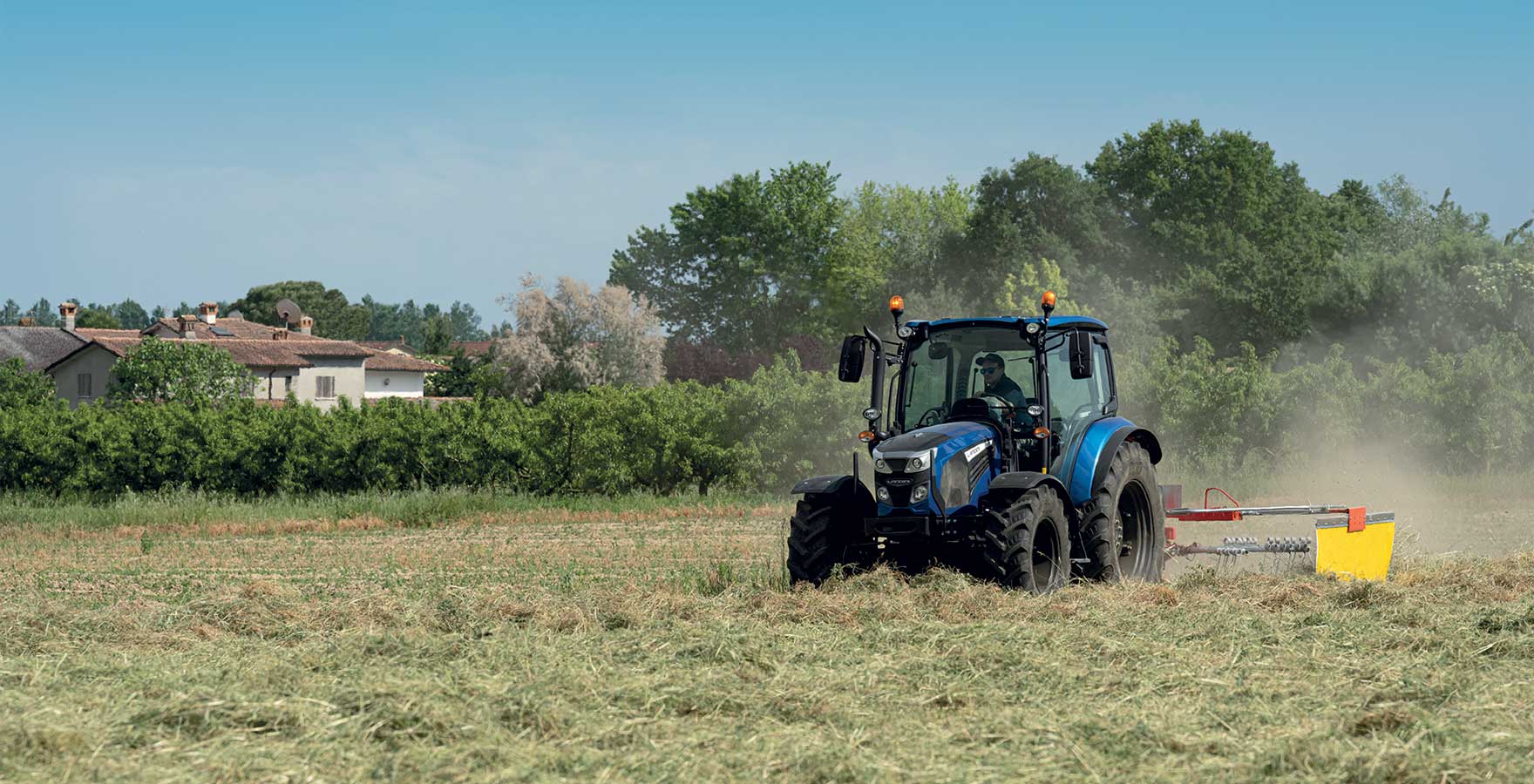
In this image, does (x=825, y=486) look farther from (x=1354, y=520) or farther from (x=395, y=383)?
(x=395, y=383)

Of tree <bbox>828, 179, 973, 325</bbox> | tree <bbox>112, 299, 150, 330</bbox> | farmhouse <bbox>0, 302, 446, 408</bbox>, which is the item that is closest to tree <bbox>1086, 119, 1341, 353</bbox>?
tree <bbox>828, 179, 973, 325</bbox>

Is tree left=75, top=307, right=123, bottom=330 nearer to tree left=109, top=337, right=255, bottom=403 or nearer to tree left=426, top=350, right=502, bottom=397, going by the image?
tree left=426, top=350, right=502, bottom=397

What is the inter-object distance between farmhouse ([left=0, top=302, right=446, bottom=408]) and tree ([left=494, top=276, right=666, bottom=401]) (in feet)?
19.1

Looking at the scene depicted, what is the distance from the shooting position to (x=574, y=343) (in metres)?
58.5

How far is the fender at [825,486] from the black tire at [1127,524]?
73.1 inches

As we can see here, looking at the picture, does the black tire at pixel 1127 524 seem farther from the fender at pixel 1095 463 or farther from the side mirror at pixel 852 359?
the side mirror at pixel 852 359

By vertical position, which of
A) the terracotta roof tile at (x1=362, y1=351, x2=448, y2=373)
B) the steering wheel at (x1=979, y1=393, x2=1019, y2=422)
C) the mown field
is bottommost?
the mown field

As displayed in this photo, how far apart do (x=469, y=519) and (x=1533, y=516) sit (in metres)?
14.9

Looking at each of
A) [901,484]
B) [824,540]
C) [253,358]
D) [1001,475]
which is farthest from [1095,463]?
[253,358]

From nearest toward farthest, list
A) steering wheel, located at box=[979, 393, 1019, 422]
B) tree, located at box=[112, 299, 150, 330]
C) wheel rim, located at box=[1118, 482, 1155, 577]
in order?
steering wheel, located at box=[979, 393, 1019, 422] → wheel rim, located at box=[1118, 482, 1155, 577] → tree, located at box=[112, 299, 150, 330]

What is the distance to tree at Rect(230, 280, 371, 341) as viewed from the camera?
346ft

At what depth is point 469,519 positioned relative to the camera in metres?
21.2

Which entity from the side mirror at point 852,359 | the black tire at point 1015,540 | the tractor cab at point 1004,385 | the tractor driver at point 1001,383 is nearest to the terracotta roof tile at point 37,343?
the tractor cab at point 1004,385

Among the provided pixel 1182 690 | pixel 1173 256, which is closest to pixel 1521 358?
pixel 1182 690
